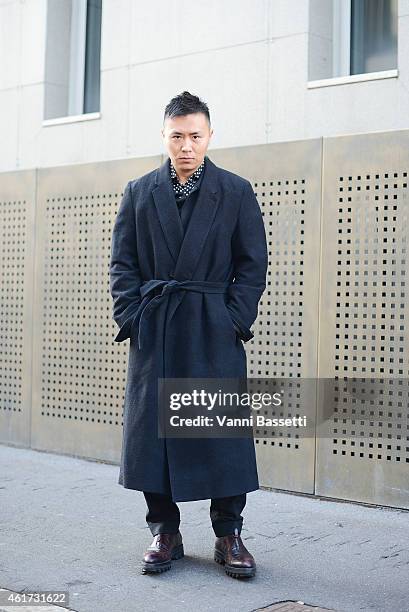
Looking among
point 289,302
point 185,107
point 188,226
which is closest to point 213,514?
point 188,226

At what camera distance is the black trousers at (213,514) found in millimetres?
4688

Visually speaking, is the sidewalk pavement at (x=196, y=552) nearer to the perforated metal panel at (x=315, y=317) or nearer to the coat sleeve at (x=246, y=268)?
the perforated metal panel at (x=315, y=317)

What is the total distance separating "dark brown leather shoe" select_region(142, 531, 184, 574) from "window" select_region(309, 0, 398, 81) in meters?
3.87

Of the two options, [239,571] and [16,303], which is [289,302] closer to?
[239,571]

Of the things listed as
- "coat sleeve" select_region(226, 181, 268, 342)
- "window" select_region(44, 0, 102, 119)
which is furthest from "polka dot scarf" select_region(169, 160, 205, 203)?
"window" select_region(44, 0, 102, 119)

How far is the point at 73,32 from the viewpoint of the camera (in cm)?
936

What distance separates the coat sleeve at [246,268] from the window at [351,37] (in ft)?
9.43

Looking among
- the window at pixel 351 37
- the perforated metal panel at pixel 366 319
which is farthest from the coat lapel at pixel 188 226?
the window at pixel 351 37

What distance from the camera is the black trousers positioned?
15.4 feet

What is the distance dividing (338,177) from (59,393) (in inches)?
121

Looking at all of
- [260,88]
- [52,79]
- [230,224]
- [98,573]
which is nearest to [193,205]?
[230,224]

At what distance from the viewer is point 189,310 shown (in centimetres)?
464

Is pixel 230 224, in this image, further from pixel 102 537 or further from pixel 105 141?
pixel 105 141

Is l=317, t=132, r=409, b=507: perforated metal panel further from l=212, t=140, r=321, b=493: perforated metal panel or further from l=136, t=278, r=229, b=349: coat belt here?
l=136, t=278, r=229, b=349: coat belt
